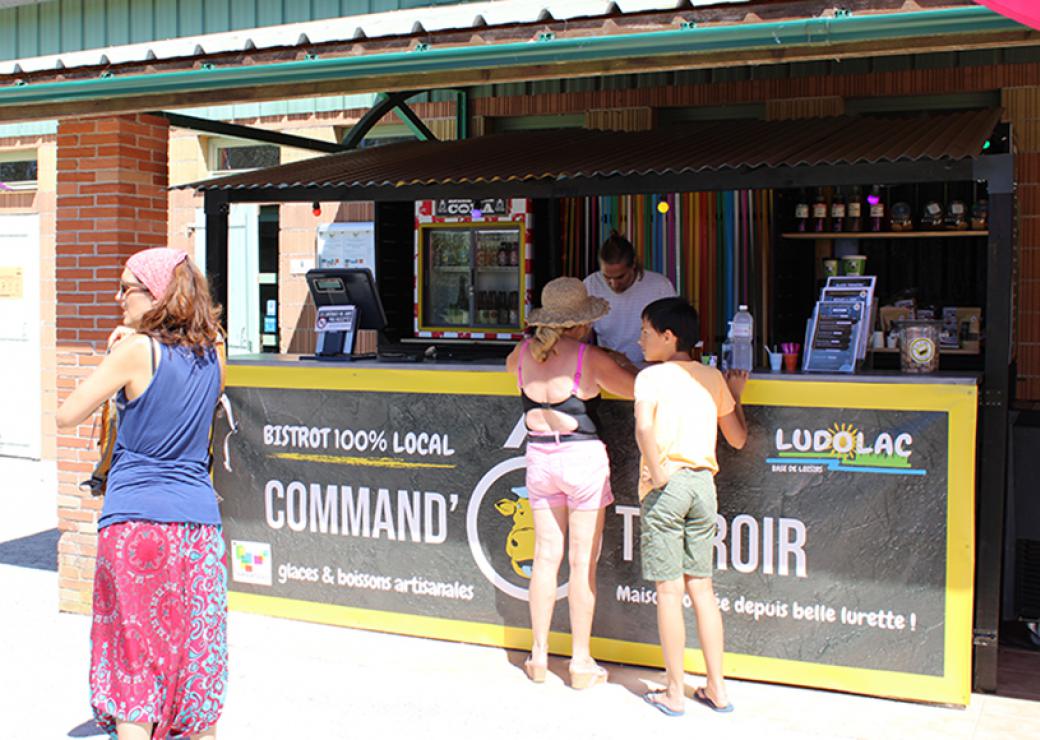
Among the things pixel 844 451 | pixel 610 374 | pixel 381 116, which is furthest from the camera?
pixel 381 116

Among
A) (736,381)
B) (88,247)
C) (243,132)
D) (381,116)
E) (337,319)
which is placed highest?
(381,116)

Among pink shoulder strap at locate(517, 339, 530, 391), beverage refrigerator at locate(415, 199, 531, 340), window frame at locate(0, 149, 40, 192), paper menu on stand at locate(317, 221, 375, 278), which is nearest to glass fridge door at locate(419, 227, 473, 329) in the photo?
beverage refrigerator at locate(415, 199, 531, 340)

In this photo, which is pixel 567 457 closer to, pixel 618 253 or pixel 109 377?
pixel 618 253

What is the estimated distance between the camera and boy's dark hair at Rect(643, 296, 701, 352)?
511 cm

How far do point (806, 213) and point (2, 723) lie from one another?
564 cm

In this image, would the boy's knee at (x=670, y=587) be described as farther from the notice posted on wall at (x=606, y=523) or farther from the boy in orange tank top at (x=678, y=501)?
the notice posted on wall at (x=606, y=523)

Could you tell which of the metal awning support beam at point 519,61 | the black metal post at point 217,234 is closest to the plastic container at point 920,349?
the metal awning support beam at point 519,61

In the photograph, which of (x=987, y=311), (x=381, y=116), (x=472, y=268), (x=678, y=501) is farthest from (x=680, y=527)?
(x=381, y=116)

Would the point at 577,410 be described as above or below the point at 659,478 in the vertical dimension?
above

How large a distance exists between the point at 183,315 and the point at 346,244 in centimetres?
604

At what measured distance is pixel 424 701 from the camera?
17.1 feet

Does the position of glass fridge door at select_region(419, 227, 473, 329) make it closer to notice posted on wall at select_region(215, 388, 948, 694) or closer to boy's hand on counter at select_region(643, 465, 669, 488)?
notice posted on wall at select_region(215, 388, 948, 694)

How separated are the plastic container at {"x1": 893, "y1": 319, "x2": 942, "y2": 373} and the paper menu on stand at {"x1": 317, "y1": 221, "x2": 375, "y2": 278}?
494cm

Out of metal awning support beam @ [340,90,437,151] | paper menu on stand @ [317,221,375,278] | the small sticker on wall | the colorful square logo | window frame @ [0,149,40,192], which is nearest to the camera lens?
the colorful square logo
